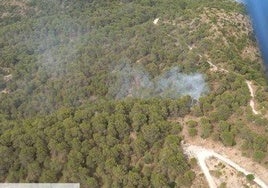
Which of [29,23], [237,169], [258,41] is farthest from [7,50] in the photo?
[237,169]

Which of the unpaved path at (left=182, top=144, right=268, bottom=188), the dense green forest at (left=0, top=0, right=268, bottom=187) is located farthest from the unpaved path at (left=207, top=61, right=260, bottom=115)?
the unpaved path at (left=182, top=144, right=268, bottom=188)

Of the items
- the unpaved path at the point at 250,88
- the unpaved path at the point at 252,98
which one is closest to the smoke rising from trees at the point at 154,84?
the unpaved path at the point at 250,88

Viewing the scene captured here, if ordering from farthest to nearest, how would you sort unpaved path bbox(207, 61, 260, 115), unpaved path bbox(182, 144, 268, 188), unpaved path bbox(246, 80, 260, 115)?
unpaved path bbox(207, 61, 260, 115) < unpaved path bbox(246, 80, 260, 115) < unpaved path bbox(182, 144, 268, 188)

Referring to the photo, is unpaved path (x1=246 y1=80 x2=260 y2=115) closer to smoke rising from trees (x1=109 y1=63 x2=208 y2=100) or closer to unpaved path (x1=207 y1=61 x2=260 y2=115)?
unpaved path (x1=207 y1=61 x2=260 y2=115)

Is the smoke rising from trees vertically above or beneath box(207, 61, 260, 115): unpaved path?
beneath

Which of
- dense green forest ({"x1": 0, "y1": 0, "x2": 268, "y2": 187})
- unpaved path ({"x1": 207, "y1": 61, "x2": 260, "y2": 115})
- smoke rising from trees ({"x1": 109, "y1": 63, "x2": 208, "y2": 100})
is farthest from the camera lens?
smoke rising from trees ({"x1": 109, "y1": 63, "x2": 208, "y2": 100})

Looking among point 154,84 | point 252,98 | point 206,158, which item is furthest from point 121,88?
point 206,158

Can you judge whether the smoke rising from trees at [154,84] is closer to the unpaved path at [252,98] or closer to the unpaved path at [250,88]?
the unpaved path at [250,88]

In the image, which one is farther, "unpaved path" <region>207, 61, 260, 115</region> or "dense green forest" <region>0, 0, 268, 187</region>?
"unpaved path" <region>207, 61, 260, 115</region>
